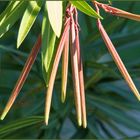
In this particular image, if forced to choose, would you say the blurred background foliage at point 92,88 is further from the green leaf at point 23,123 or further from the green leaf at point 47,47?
the green leaf at point 47,47

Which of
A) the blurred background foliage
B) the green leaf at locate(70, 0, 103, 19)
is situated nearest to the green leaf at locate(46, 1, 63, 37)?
the green leaf at locate(70, 0, 103, 19)

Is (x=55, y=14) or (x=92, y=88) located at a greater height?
(x=55, y=14)

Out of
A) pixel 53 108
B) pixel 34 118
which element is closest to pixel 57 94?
pixel 53 108

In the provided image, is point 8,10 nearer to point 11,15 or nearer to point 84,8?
point 11,15

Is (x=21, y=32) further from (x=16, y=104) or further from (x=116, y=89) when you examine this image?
(x=116, y=89)

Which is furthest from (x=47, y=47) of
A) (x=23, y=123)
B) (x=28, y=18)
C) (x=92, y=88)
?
(x=92, y=88)

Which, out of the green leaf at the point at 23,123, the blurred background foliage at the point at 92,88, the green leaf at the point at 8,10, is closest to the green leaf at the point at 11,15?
the green leaf at the point at 8,10
